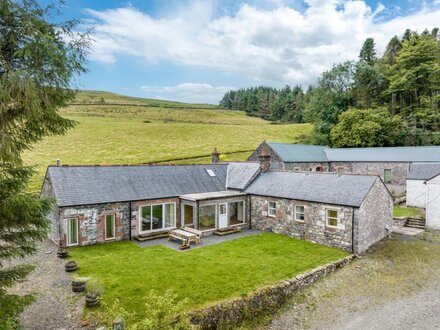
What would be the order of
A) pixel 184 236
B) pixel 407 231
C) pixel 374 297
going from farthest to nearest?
pixel 407 231
pixel 184 236
pixel 374 297

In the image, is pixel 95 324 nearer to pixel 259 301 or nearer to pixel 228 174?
pixel 259 301

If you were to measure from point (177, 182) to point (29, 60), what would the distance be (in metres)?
14.5

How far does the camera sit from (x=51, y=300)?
405 inches

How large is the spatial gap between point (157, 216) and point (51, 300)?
8.77 meters

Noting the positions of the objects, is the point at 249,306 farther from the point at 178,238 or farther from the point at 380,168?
the point at 380,168

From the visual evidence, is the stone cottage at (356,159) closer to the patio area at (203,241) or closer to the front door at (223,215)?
the front door at (223,215)

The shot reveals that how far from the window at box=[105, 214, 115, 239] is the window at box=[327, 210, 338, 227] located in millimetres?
12282

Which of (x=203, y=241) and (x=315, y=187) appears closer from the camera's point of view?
(x=203, y=241)

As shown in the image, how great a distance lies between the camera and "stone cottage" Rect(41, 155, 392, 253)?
15867 millimetres

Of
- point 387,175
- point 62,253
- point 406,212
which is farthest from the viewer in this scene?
point 387,175

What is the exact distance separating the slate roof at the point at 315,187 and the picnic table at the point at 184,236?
5685 mm

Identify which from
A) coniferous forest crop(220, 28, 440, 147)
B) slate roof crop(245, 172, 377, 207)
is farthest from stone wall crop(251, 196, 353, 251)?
coniferous forest crop(220, 28, 440, 147)

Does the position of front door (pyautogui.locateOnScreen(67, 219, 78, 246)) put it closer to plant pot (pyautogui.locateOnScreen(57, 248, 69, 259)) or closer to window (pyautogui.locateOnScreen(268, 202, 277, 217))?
plant pot (pyautogui.locateOnScreen(57, 248, 69, 259))

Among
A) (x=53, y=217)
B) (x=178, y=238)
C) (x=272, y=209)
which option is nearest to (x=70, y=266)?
(x=53, y=217)
